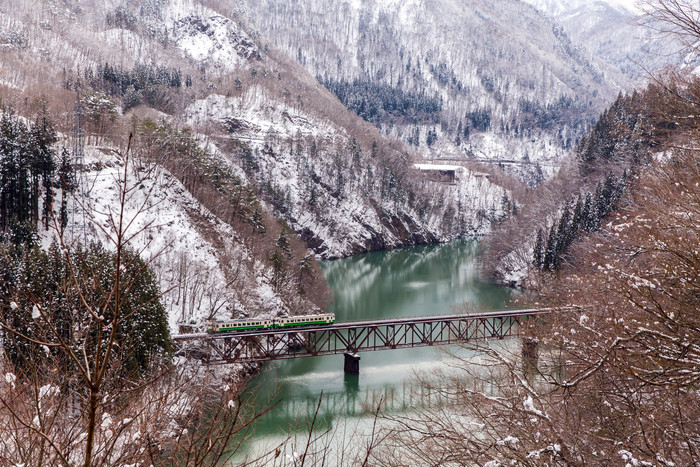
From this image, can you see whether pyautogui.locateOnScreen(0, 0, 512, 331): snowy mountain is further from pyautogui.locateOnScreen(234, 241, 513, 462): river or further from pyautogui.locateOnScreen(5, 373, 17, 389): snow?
pyautogui.locateOnScreen(234, 241, 513, 462): river

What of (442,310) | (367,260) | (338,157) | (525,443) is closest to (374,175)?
(338,157)

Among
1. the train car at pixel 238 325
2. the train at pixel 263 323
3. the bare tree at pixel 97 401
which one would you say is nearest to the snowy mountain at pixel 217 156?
the bare tree at pixel 97 401

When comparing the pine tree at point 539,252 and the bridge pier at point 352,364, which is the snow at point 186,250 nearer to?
the bridge pier at point 352,364

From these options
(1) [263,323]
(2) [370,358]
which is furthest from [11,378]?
(2) [370,358]

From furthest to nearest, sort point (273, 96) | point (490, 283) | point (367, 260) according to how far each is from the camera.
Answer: point (273, 96) < point (367, 260) < point (490, 283)

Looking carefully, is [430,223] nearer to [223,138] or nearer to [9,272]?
[223,138]

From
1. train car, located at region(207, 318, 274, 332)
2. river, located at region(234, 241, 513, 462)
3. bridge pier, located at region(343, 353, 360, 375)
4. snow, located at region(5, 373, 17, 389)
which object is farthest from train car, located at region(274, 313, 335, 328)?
snow, located at region(5, 373, 17, 389)

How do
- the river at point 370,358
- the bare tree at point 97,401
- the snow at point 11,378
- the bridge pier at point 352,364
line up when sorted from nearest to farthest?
the bare tree at point 97,401 → the snow at point 11,378 → the river at point 370,358 → the bridge pier at point 352,364
